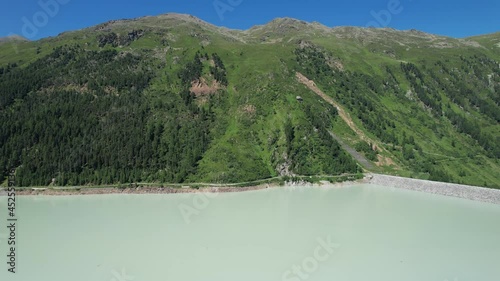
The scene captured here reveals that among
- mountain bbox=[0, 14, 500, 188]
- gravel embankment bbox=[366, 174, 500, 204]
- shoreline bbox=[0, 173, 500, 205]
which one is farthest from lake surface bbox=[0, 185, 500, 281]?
mountain bbox=[0, 14, 500, 188]

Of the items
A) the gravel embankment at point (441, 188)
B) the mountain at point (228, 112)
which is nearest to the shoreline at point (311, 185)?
the gravel embankment at point (441, 188)

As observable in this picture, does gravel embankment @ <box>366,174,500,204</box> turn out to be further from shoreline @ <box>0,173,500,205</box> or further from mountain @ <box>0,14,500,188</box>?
mountain @ <box>0,14,500,188</box>

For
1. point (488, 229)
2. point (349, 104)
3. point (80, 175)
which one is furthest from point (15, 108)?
point (488, 229)

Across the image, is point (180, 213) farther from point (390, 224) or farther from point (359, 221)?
point (390, 224)

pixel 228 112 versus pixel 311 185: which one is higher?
pixel 228 112

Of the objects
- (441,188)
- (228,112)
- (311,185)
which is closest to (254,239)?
(311,185)

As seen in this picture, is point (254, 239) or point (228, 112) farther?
point (228, 112)

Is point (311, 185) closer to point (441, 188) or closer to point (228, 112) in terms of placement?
point (441, 188)
